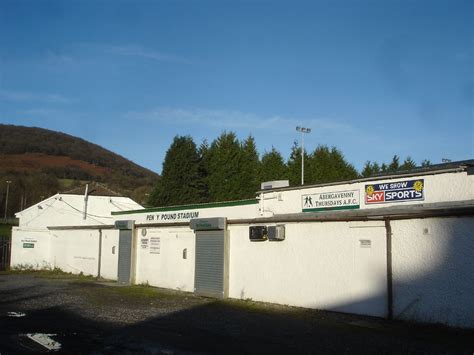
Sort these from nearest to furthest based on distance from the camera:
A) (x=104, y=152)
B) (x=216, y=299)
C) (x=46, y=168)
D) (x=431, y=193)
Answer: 1. (x=431, y=193)
2. (x=216, y=299)
3. (x=46, y=168)
4. (x=104, y=152)

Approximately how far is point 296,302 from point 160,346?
768cm

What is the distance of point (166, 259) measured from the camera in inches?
922

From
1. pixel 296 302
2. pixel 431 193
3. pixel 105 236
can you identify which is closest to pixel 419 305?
pixel 431 193

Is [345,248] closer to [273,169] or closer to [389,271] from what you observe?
[389,271]

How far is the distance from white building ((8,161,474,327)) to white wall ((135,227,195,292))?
6cm

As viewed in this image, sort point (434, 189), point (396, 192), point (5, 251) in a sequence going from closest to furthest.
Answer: point (434, 189)
point (396, 192)
point (5, 251)

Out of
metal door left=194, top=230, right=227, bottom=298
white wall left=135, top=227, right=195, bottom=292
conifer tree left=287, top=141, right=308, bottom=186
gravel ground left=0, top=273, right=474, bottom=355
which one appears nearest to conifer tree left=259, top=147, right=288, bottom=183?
conifer tree left=287, top=141, right=308, bottom=186

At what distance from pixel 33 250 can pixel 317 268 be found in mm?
Result: 24311

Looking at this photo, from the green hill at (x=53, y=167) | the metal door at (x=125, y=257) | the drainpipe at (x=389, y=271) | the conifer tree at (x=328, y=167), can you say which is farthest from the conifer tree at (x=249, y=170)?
the drainpipe at (x=389, y=271)

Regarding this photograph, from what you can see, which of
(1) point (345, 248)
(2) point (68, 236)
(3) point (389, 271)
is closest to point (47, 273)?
(2) point (68, 236)

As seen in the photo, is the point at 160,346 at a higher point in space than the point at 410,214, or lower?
lower

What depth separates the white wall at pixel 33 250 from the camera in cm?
3466

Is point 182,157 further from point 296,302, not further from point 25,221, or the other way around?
point 296,302

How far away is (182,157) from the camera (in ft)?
162
